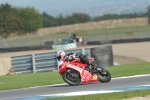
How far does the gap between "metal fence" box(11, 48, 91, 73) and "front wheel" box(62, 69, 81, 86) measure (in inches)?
325

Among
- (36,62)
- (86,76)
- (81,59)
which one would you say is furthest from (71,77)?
(36,62)

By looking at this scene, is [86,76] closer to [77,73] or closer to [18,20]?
[77,73]

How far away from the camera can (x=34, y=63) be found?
22.4m

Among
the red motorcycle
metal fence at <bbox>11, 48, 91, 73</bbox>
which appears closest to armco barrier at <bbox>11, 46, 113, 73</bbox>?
metal fence at <bbox>11, 48, 91, 73</bbox>

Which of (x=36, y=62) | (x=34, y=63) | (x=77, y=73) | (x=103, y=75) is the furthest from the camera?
(x=36, y=62)

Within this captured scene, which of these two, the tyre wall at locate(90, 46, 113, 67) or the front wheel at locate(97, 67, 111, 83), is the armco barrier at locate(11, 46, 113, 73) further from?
the front wheel at locate(97, 67, 111, 83)

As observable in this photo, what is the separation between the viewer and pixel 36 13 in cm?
10025

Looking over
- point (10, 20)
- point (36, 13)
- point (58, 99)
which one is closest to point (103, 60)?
point (58, 99)

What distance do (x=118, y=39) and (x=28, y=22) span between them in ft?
127

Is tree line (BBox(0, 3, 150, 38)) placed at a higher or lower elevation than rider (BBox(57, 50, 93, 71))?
higher

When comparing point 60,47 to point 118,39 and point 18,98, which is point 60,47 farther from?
point 18,98

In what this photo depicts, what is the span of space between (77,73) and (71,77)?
0.76 feet

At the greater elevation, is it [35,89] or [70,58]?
[70,58]

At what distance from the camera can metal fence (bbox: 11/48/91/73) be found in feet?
73.4
